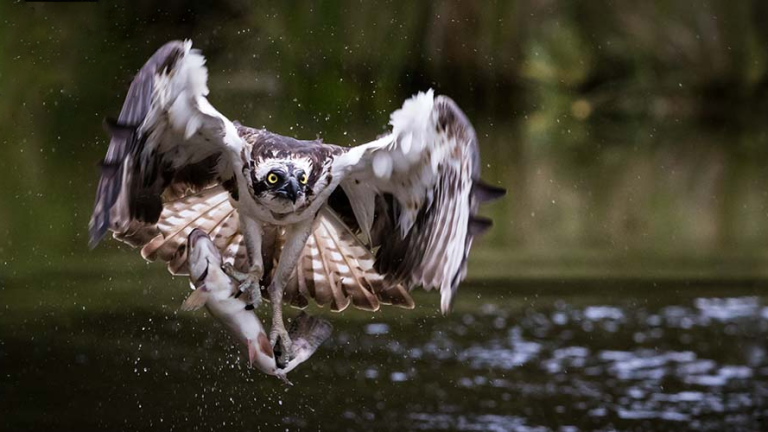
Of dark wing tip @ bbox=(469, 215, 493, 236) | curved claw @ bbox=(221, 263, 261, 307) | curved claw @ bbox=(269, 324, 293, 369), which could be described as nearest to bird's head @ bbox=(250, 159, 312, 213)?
curved claw @ bbox=(221, 263, 261, 307)

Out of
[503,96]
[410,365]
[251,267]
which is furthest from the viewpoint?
[503,96]

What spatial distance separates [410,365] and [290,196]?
Answer: 265 centimetres

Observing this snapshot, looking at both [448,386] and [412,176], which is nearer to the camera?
[412,176]

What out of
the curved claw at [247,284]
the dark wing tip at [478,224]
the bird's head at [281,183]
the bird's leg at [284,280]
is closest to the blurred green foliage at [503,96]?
the bird's leg at [284,280]

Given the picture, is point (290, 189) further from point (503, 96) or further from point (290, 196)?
point (503, 96)

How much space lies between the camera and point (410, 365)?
25.4ft

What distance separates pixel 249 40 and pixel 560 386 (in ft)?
42.7

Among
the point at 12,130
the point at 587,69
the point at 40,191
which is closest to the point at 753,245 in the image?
the point at 40,191

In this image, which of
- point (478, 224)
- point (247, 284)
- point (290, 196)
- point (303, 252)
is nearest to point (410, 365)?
point (303, 252)

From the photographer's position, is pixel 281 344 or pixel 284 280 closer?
pixel 281 344

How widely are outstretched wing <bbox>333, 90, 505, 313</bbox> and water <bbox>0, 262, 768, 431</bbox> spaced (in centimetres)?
129

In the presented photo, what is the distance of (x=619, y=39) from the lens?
23.3m

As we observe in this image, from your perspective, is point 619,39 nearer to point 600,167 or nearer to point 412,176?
point 600,167

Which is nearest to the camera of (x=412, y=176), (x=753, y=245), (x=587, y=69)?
(x=412, y=176)
